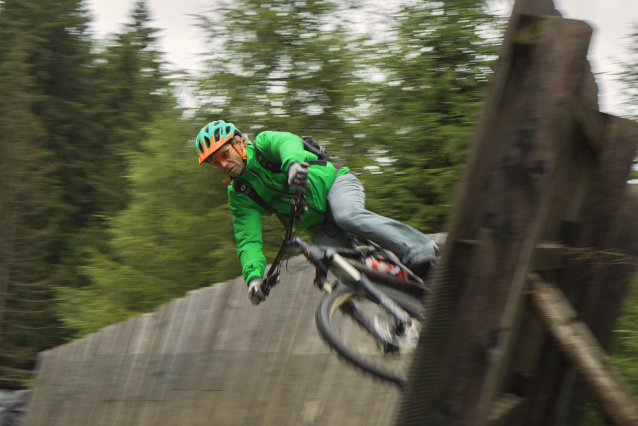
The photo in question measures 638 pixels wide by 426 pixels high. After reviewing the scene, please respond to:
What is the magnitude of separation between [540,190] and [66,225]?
23.7 meters

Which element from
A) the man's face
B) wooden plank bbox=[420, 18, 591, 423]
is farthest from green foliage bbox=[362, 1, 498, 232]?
wooden plank bbox=[420, 18, 591, 423]

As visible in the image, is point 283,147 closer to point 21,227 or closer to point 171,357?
point 171,357

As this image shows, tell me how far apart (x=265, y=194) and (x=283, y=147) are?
63 cm

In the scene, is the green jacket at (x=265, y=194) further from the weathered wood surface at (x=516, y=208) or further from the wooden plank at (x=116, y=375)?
the wooden plank at (x=116, y=375)

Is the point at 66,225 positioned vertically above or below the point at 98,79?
below

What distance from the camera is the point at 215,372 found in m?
5.51

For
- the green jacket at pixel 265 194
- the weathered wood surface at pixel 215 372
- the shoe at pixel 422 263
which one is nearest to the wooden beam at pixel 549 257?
the shoe at pixel 422 263

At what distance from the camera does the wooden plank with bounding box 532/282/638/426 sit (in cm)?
247

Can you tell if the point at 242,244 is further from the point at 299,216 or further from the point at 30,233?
the point at 30,233

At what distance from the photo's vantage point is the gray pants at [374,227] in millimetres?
3750

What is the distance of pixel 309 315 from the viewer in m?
5.46

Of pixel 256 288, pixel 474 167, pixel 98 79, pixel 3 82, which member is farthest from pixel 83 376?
pixel 98 79

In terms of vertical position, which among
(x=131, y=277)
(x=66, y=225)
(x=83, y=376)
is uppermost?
(x=83, y=376)

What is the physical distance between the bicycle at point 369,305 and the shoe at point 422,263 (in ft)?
0.36
